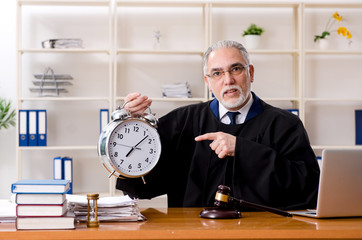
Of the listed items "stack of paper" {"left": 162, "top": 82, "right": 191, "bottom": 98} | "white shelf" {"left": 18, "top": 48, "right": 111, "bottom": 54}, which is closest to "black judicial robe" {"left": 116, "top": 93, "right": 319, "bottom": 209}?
"stack of paper" {"left": 162, "top": 82, "right": 191, "bottom": 98}

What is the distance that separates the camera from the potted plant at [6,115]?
4.31m

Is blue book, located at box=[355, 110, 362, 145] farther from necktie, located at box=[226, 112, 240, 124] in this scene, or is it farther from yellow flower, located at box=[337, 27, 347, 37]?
necktie, located at box=[226, 112, 240, 124]

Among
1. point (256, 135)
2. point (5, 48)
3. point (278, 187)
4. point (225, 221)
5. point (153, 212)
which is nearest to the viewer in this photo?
point (225, 221)

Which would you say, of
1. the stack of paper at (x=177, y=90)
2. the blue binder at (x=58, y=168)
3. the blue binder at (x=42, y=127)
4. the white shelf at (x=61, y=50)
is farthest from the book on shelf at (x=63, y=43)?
the blue binder at (x=58, y=168)

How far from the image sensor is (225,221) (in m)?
1.63

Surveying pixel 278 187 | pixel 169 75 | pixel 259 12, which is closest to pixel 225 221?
pixel 278 187

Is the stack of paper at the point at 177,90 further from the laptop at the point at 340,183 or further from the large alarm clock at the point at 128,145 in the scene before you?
the laptop at the point at 340,183

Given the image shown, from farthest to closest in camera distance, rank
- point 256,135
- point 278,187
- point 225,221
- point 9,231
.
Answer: point 256,135, point 278,187, point 225,221, point 9,231

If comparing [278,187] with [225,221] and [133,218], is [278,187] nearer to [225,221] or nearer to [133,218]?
[225,221]

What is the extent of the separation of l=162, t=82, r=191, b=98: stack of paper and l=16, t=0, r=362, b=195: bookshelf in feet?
0.80

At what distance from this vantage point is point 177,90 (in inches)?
173

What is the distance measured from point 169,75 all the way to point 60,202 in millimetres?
3245

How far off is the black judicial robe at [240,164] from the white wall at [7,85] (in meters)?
2.50

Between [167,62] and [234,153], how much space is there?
276cm
